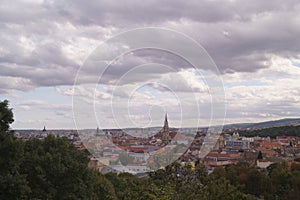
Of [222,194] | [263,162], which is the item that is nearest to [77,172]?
[222,194]

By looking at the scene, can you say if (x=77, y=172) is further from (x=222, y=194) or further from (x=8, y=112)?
(x=222, y=194)

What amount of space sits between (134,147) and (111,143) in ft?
10.1

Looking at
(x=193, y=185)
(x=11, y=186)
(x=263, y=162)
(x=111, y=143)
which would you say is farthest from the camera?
(x=263, y=162)

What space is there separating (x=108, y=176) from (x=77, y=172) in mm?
13131

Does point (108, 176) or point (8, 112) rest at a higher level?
point (8, 112)

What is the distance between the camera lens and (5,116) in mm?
15664

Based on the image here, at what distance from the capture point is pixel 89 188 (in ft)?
63.9

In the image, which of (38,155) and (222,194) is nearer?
(222,194)

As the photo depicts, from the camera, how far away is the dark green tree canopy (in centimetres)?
1550

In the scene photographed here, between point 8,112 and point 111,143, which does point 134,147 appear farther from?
point 8,112

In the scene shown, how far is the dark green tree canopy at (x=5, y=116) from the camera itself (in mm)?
15502

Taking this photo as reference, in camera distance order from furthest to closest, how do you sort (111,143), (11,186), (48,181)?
(111,143), (48,181), (11,186)

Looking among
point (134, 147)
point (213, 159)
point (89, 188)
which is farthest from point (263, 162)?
point (89, 188)

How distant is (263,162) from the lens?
62938mm
